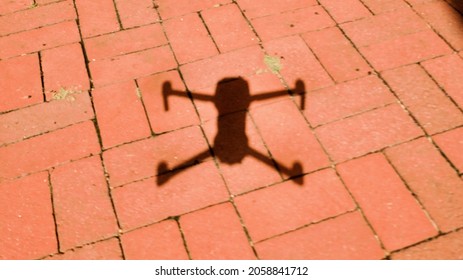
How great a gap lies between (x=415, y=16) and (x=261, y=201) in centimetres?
177

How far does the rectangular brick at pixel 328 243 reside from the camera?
1.69 m

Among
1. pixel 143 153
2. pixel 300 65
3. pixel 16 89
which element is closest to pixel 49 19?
pixel 16 89

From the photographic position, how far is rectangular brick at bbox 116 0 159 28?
268cm

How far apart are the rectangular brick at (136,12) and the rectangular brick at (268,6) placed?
66 centimetres

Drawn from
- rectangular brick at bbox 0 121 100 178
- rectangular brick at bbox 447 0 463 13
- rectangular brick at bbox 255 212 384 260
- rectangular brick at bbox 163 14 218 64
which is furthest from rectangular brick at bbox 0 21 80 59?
rectangular brick at bbox 447 0 463 13

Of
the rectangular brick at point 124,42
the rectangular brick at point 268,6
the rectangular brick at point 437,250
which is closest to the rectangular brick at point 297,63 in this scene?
the rectangular brick at point 268,6

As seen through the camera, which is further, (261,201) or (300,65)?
(300,65)

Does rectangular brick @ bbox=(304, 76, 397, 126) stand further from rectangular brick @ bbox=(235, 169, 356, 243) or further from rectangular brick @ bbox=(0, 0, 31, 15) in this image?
rectangular brick @ bbox=(0, 0, 31, 15)

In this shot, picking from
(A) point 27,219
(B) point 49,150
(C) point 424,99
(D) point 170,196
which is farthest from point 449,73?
(A) point 27,219

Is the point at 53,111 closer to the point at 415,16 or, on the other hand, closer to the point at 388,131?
the point at 388,131

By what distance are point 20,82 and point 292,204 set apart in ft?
6.17

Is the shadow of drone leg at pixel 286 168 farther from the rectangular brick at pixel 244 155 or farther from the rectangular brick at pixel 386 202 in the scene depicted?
the rectangular brick at pixel 386 202

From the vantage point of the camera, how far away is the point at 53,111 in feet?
7.36

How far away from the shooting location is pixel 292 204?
71.9 inches
